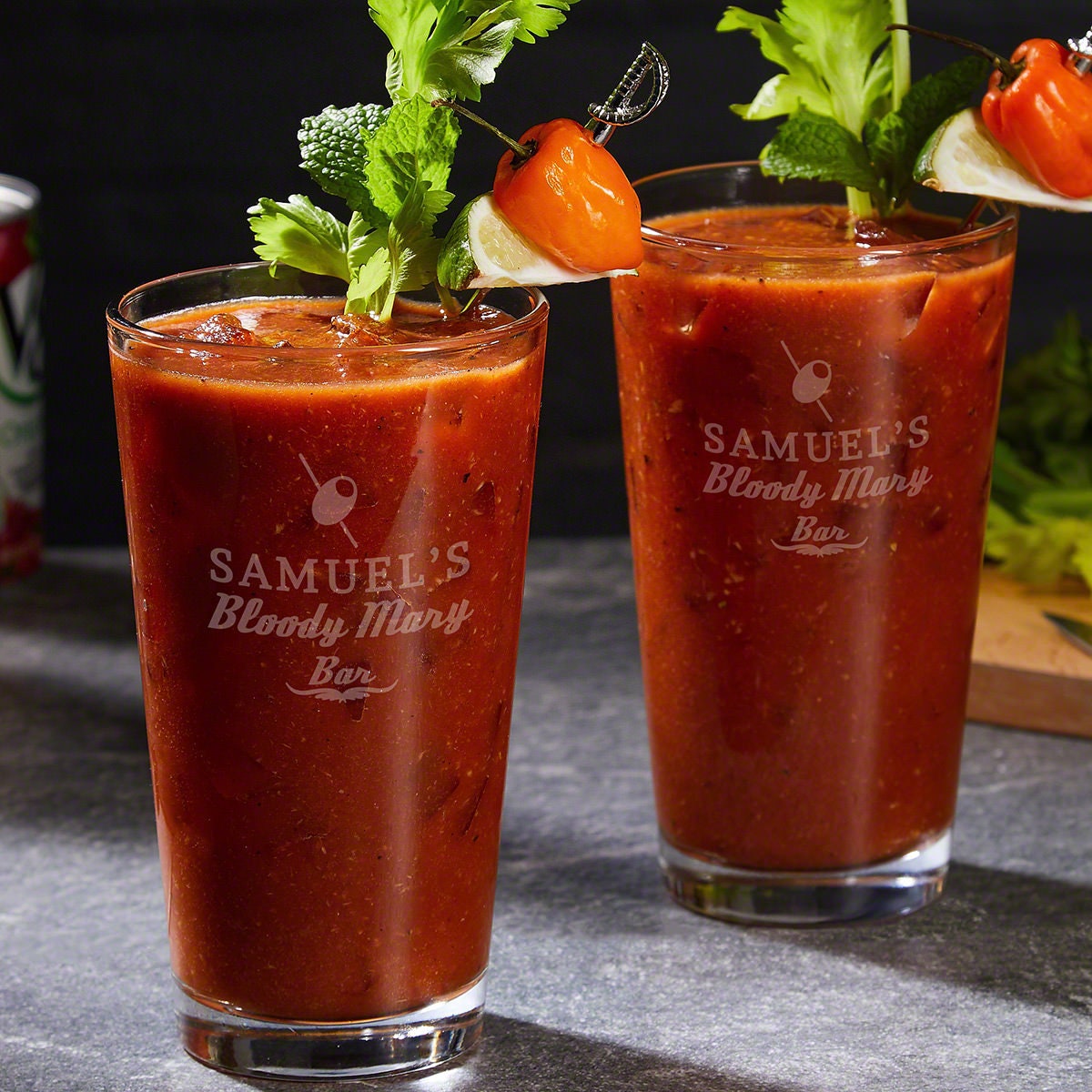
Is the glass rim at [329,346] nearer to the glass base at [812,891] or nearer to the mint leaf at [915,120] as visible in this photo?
the mint leaf at [915,120]

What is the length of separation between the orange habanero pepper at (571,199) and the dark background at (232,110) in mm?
977

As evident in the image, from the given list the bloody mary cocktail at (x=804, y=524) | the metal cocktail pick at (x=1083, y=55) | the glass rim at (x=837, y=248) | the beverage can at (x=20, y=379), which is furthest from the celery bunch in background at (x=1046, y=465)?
the beverage can at (x=20, y=379)

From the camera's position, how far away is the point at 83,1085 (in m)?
1.02

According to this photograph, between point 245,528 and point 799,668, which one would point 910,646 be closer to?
point 799,668

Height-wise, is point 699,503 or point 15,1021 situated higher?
point 699,503

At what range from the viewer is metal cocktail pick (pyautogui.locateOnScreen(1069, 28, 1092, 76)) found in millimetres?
1012

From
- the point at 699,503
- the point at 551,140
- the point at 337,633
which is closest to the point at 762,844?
the point at 699,503

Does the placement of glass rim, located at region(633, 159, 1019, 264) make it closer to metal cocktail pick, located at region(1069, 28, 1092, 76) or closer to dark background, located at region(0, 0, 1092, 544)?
metal cocktail pick, located at region(1069, 28, 1092, 76)

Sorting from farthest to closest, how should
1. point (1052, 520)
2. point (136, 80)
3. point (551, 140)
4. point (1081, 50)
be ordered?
point (136, 80)
point (1052, 520)
point (1081, 50)
point (551, 140)

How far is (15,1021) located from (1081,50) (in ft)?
2.79

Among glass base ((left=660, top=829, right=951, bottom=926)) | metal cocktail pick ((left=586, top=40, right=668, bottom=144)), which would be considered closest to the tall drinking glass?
metal cocktail pick ((left=586, top=40, right=668, bottom=144))

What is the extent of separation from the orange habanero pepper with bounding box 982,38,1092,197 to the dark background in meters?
0.82

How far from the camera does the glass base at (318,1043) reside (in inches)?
40.0

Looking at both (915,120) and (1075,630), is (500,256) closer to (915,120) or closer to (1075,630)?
(915,120)
